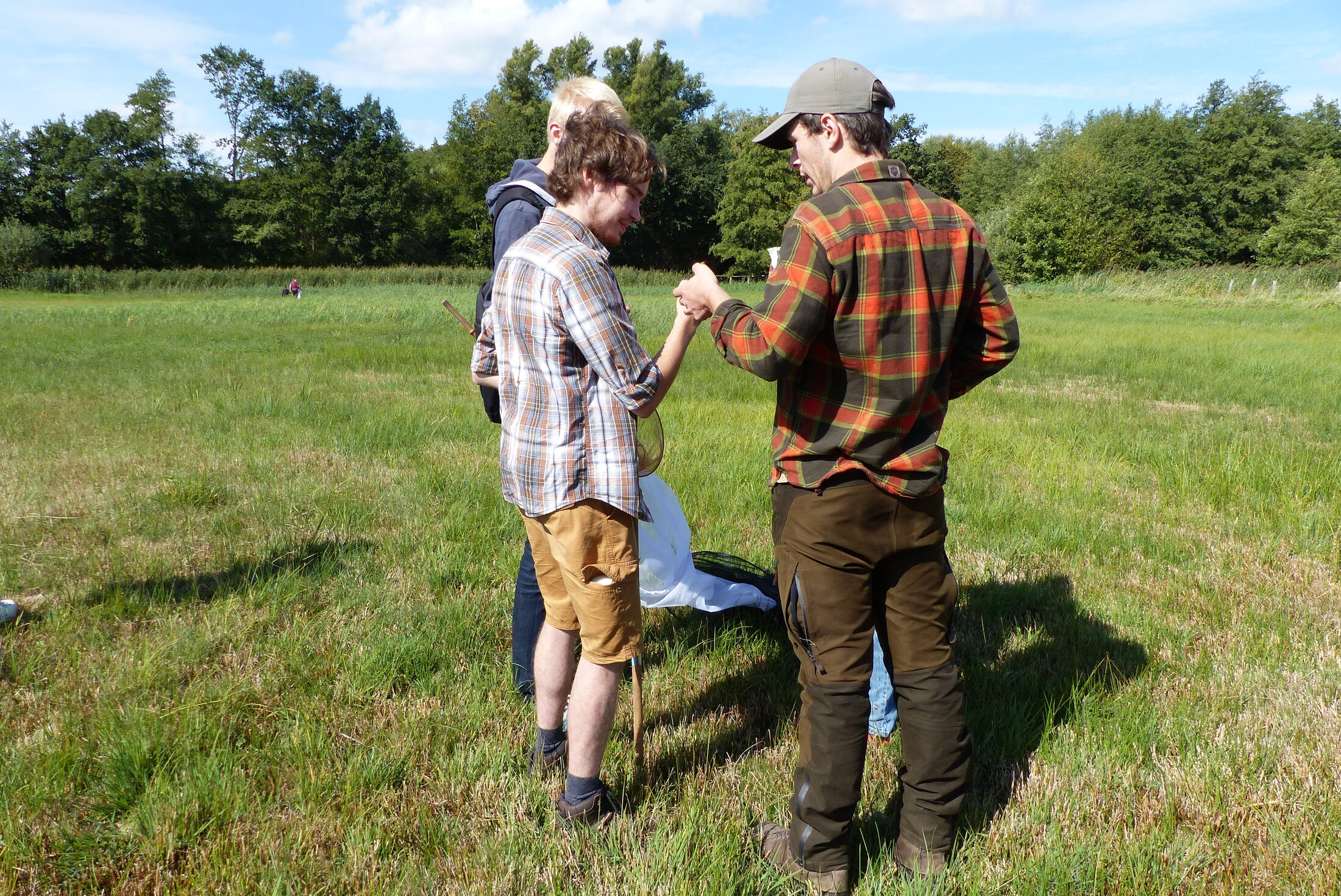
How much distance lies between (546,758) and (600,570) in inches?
32.2

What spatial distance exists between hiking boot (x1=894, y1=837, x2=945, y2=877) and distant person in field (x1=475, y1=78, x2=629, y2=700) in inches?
48.5

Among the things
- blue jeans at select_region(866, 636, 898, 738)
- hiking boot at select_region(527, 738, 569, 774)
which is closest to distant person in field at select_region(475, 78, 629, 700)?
hiking boot at select_region(527, 738, 569, 774)

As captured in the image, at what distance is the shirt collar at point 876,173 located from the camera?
2012 millimetres

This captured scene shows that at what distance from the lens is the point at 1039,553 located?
4695 millimetres

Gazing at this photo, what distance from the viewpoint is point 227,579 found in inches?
165

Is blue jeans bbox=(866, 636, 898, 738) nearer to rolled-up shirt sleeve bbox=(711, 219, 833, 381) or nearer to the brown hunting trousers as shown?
the brown hunting trousers

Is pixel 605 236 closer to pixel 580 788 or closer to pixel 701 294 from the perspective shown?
pixel 701 294

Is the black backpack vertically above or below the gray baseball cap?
below

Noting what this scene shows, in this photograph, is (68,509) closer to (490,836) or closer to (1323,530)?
(490,836)

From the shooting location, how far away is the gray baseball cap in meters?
2.01

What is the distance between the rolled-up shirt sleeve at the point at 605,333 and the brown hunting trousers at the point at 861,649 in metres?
0.48

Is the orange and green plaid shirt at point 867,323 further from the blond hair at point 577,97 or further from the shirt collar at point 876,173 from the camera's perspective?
the blond hair at point 577,97

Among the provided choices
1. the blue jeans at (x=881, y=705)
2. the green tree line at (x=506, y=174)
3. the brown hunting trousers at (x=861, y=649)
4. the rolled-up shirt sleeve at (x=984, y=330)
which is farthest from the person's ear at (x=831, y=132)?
the green tree line at (x=506, y=174)

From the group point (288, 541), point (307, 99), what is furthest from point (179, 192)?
point (288, 541)
